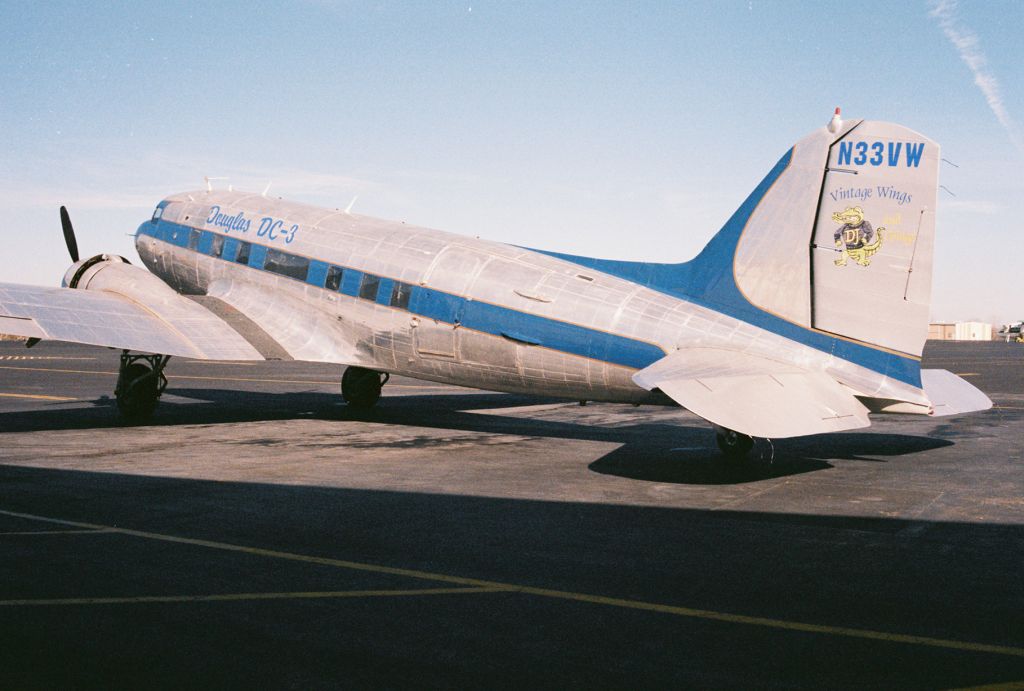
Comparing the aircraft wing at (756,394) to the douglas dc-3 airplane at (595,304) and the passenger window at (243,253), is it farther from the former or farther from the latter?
the passenger window at (243,253)

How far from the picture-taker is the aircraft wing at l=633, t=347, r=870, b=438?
503 inches

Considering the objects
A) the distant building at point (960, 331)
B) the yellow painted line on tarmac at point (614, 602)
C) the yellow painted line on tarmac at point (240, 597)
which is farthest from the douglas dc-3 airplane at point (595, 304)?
the distant building at point (960, 331)

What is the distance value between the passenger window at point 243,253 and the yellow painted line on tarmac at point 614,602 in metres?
14.3

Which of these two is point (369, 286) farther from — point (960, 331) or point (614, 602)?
point (960, 331)

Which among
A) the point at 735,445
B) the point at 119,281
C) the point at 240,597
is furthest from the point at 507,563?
the point at 119,281

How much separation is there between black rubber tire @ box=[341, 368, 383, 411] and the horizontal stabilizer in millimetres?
15213

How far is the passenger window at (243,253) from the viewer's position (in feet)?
80.1

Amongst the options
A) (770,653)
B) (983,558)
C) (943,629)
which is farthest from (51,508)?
(983,558)

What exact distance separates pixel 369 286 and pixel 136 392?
715 cm

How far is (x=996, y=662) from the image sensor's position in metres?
6.71

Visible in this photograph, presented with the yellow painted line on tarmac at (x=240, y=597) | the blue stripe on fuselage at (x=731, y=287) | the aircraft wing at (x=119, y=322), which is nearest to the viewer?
the yellow painted line on tarmac at (x=240, y=597)

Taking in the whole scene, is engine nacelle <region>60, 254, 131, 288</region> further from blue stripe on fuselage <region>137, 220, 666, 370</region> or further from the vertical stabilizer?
the vertical stabilizer

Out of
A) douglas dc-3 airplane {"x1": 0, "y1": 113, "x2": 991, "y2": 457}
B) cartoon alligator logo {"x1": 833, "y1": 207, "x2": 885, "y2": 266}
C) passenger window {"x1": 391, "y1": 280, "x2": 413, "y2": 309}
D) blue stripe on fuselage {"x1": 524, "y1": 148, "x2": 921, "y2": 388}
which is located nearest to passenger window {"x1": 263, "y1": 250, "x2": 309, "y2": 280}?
douglas dc-3 airplane {"x1": 0, "y1": 113, "x2": 991, "y2": 457}

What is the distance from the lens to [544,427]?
901 inches
